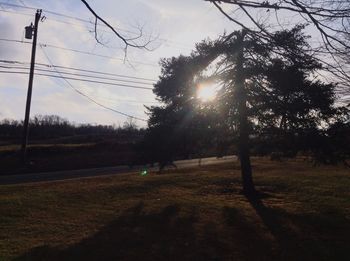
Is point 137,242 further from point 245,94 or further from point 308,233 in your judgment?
point 245,94

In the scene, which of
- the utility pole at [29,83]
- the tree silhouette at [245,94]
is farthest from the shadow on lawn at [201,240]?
the utility pole at [29,83]

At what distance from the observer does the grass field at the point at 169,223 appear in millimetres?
9391

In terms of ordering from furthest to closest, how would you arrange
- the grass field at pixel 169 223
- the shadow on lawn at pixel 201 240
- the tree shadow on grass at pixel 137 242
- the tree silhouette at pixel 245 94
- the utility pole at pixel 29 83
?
the utility pole at pixel 29 83 < the tree silhouette at pixel 245 94 < the grass field at pixel 169 223 < the shadow on lawn at pixel 201 240 < the tree shadow on grass at pixel 137 242

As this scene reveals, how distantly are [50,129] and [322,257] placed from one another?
75.8 meters

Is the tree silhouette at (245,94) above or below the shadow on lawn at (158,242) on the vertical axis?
above

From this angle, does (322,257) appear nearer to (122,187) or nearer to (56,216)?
(56,216)

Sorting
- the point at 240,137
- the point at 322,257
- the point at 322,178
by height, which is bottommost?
the point at 322,257

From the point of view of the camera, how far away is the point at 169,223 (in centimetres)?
1184

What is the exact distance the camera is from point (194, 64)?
18.2 meters

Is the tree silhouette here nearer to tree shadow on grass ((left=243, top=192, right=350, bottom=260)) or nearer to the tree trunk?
the tree trunk

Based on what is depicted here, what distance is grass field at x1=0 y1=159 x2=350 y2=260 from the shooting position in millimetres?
9391

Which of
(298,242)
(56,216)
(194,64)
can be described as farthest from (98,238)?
(194,64)

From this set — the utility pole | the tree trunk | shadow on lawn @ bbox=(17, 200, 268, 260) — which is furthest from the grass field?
the utility pole

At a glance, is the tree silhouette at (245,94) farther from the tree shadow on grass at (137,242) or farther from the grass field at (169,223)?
the tree shadow on grass at (137,242)
